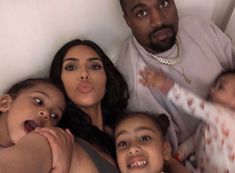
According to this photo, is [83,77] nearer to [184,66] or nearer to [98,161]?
[98,161]

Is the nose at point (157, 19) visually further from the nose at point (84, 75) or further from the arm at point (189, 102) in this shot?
the nose at point (84, 75)

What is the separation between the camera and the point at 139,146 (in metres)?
1.23

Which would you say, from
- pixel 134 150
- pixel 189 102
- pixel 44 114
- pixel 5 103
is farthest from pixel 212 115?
pixel 5 103

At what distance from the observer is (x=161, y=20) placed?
4.69 ft

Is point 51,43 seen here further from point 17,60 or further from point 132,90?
point 132,90

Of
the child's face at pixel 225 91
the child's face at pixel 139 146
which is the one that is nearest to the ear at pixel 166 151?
the child's face at pixel 139 146

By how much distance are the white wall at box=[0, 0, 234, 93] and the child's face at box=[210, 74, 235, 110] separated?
41 centimetres

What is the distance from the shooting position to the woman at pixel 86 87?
51.9 inches

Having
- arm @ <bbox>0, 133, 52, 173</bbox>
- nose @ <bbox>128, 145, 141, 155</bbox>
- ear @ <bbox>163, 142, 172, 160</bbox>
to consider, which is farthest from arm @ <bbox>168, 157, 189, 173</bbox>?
arm @ <bbox>0, 133, 52, 173</bbox>

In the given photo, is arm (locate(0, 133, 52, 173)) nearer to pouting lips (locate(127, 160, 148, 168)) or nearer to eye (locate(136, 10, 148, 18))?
pouting lips (locate(127, 160, 148, 168))

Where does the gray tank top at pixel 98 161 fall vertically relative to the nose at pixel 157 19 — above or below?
below

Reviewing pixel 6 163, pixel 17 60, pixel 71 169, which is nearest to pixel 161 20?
pixel 17 60

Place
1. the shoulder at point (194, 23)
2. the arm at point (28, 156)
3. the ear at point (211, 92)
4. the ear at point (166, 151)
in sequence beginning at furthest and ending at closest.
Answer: the shoulder at point (194, 23), the ear at point (211, 92), the ear at point (166, 151), the arm at point (28, 156)

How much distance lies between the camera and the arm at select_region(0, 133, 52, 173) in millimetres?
778
